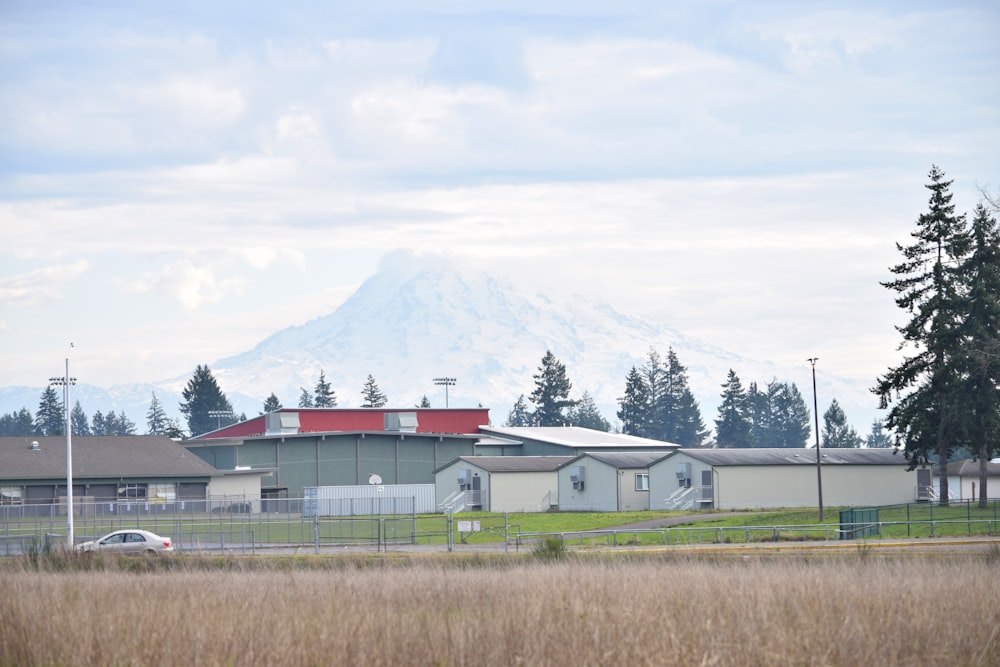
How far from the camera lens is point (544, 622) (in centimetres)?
1847

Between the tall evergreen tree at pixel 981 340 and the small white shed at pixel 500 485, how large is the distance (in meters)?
28.2

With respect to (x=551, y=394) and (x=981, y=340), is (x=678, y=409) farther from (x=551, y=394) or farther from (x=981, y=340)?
(x=981, y=340)

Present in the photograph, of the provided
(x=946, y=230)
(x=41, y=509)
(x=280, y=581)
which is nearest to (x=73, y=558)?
(x=280, y=581)

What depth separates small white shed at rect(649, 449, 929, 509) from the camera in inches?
3216

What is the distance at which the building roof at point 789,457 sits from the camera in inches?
3255

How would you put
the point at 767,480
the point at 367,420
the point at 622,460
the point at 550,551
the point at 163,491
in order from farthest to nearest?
the point at 367,420 < the point at 622,460 < the point at 767,480 < the point at 163,491 < the point at 550,551

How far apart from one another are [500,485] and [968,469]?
117ft

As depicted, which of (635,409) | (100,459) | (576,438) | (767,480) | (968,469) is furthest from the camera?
(635,409)

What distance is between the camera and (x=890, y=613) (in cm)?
1855

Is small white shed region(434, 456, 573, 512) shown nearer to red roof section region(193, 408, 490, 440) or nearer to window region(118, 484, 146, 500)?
window region(118, 484, 146, 500)

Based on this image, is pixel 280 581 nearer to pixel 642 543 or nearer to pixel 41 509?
pixel 642 543

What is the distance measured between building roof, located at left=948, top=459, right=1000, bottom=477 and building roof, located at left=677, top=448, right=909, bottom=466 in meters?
5.20

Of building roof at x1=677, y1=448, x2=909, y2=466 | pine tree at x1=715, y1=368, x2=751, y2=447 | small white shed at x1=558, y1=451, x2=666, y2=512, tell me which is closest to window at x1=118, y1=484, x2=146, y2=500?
small white shed at x1=558, y1=451, x2=666, y2=512

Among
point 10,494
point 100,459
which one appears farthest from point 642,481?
point 10,494
